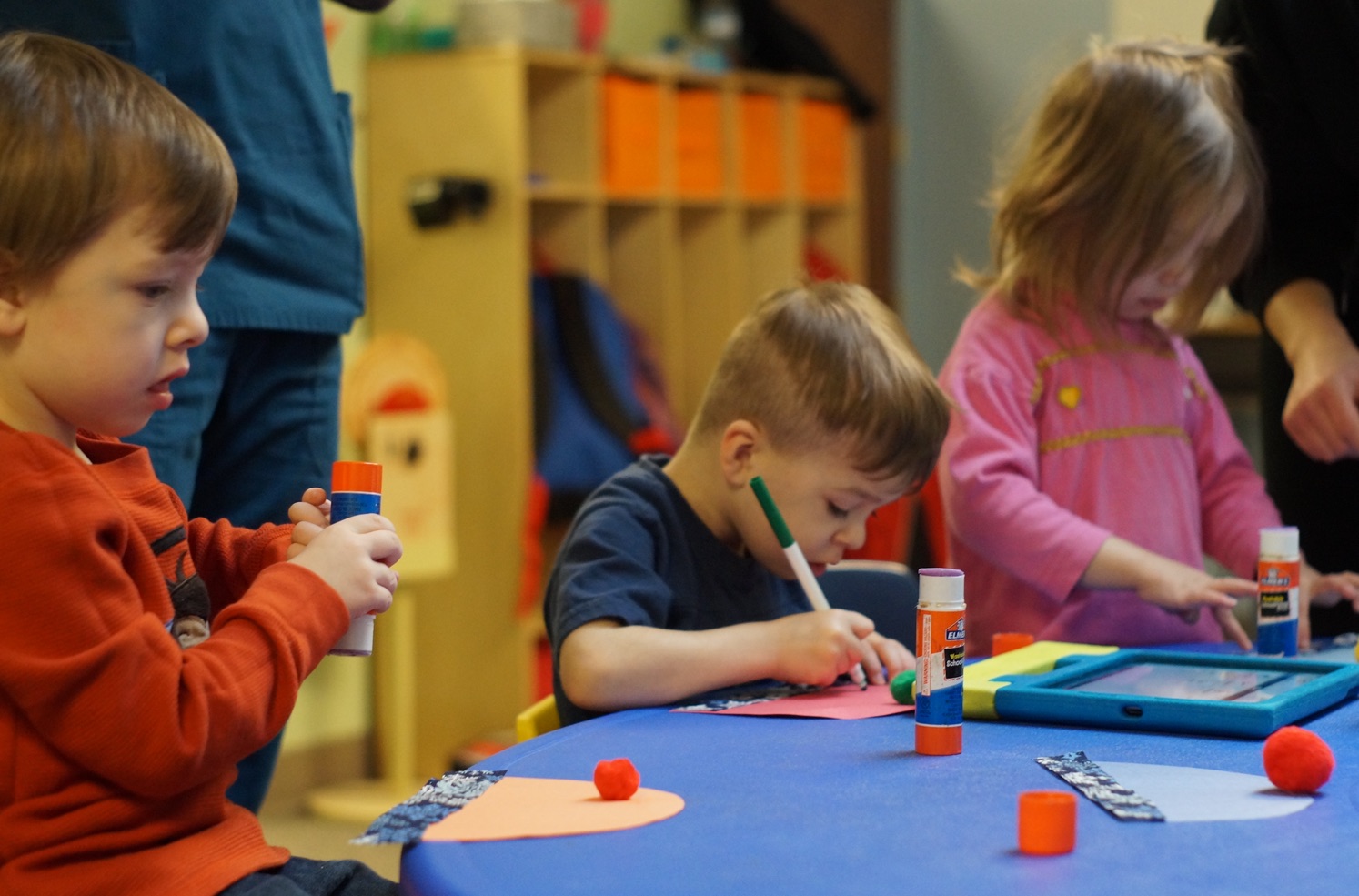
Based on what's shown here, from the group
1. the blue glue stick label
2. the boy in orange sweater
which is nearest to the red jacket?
the boy in orange sweater

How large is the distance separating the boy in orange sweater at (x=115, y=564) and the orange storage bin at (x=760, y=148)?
3655 millimetres

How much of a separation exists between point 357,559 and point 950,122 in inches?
177

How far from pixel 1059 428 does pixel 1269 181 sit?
451 mm

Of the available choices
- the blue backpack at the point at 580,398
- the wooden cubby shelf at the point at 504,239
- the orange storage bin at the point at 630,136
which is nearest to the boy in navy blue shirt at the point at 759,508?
the blue backpack at the point at 580,398

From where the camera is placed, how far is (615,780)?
3.19 ft

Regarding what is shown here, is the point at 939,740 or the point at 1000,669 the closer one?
the point at 939,740

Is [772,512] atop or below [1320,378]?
below

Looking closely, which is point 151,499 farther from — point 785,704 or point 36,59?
point 785,704

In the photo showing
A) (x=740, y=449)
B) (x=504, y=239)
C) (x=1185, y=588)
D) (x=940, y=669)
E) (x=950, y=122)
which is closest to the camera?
(x=940, y=669)

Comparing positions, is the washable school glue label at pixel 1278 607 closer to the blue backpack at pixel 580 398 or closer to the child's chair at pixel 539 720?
the child's chair at pixel 539 720

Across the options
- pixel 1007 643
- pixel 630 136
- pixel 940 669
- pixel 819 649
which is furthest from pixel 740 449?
pixel 630 136

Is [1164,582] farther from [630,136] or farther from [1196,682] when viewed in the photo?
[630,136]

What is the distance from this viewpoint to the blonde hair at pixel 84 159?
0.93 meters

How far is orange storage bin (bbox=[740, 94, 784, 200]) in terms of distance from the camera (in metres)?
4.58
